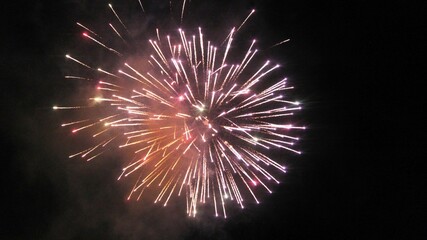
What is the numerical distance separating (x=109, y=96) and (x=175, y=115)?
277 cm

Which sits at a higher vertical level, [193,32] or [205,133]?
[193,32]

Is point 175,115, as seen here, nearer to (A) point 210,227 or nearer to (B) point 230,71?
(B) point 230,71

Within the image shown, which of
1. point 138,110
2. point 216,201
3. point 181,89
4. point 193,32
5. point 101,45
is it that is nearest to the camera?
point 181,89

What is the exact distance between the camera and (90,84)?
430 inches

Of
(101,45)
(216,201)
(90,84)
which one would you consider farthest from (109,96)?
(216,201)

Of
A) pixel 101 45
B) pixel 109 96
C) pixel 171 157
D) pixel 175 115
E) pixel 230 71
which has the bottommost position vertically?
pixel 171 157

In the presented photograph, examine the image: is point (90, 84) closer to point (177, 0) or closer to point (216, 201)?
point (177, 0)

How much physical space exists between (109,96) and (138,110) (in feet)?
6.58

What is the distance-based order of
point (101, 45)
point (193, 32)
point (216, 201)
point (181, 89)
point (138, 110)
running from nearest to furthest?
1. point (181, 89)
2. point (138, 110)
3. point (193, 32)
4. point (101, 45)
5. point (216, 201)

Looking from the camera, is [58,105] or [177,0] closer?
[177,0]

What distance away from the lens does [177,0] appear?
407 inches

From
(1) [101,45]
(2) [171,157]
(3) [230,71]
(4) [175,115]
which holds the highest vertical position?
(1) [101,45]

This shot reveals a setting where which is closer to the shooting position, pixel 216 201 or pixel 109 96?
pixel 109 96

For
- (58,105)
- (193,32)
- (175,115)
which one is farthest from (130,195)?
(193,32)
